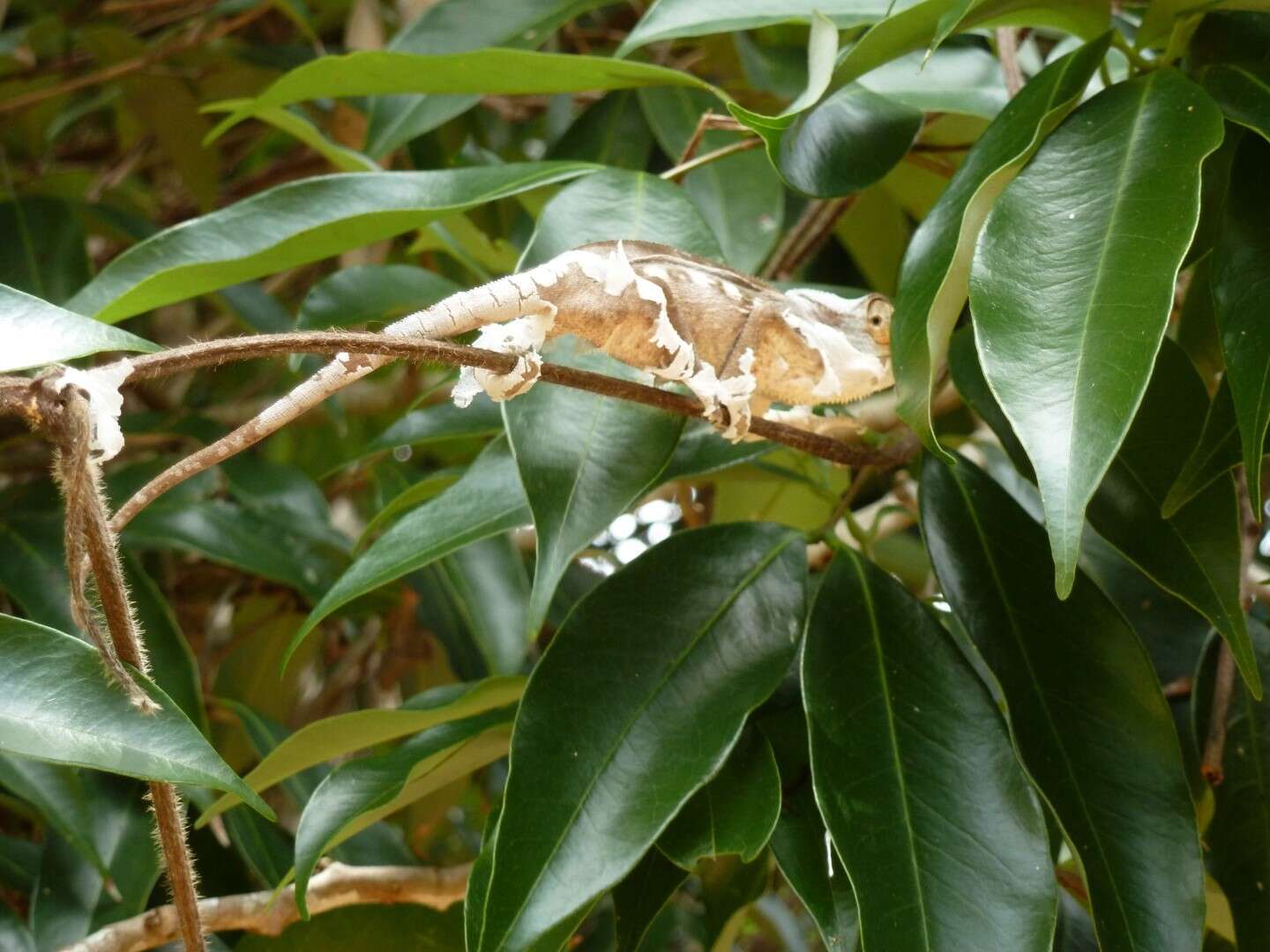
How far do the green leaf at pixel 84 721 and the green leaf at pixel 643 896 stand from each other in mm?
274

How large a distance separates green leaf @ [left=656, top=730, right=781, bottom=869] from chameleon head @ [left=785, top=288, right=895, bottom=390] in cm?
28

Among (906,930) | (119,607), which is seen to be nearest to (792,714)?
(906,930)

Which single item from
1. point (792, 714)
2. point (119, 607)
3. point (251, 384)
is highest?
point (119, 607)

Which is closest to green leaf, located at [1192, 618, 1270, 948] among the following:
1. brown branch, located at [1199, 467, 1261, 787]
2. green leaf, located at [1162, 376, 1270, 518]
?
brown branch, located at [1199, 467, 1261, 787]

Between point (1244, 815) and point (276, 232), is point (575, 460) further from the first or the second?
point (1244, 815)

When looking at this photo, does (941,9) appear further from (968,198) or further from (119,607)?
(119,607)

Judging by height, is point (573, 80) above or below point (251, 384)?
above

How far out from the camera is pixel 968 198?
2.14 ft

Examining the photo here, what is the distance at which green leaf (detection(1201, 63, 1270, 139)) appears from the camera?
0.63 m

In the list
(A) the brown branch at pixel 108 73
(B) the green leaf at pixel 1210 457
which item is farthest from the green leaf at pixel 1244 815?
(A) the brown branch at pixel 108 73

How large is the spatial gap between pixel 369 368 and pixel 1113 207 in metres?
0.34

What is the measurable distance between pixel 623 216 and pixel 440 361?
0.94 feet

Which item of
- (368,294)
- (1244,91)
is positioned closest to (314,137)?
(368,294)

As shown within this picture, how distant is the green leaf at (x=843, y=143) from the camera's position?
73 cm
